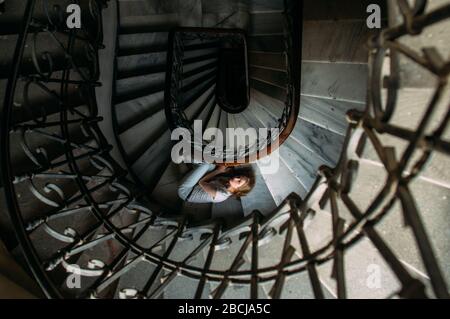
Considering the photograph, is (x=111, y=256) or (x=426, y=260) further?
(x=111, y=256)

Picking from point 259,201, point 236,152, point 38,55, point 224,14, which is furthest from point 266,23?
point 38,55

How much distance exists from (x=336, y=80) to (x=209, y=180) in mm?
2688

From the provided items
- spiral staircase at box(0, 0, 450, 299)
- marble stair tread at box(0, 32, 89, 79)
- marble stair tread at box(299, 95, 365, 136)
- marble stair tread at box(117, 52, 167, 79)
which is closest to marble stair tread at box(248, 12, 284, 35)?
spiral staircase at box(0, 0, 450, 299)

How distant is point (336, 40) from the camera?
3.42 m

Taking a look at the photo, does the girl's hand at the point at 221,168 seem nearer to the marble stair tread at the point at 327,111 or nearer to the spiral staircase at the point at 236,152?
the spiral staircase at the point at 236,152

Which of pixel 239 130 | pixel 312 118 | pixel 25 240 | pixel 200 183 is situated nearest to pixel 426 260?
pixel 25 240

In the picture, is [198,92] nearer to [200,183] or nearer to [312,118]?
[200,183]

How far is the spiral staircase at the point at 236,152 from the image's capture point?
5.49ft

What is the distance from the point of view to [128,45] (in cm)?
471

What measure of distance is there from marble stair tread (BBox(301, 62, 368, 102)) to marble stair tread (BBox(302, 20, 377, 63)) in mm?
72

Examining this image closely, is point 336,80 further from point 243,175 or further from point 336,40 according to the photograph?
point 243,175

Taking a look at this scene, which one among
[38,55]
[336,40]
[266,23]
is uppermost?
[266,23]

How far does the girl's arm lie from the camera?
520 centimetres

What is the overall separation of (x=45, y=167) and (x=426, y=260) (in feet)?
8.64
